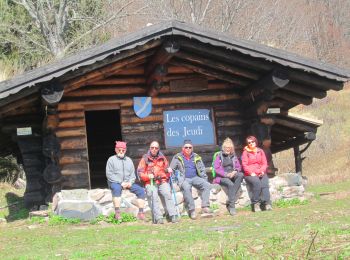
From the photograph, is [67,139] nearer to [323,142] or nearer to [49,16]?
[49,16]

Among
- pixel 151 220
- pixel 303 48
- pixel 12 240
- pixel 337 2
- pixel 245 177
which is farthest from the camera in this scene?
pixel 337 2

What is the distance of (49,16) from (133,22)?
616cm

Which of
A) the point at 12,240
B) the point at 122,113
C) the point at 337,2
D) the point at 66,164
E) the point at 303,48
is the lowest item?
the point at 12,240

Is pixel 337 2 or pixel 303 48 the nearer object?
pixel 303 48

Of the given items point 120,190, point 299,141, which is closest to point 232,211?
point 120,190

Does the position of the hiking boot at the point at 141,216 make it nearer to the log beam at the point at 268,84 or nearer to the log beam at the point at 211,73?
→ the log beam at the point at 211,73

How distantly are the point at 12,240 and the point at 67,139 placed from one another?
3355 mm

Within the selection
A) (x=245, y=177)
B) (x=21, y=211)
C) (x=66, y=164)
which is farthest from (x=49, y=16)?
(x=245, y=177)

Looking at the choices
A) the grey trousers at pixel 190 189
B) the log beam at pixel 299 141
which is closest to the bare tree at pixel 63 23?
the log beam at pixel 299 141

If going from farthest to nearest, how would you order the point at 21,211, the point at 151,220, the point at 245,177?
the point at 21,211 < the point at 245,177 < the point at 151,220

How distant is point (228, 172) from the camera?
11.5m

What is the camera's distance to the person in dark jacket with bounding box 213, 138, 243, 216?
11281mm

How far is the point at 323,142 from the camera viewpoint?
1320 inches

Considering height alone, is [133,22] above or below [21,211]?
above
